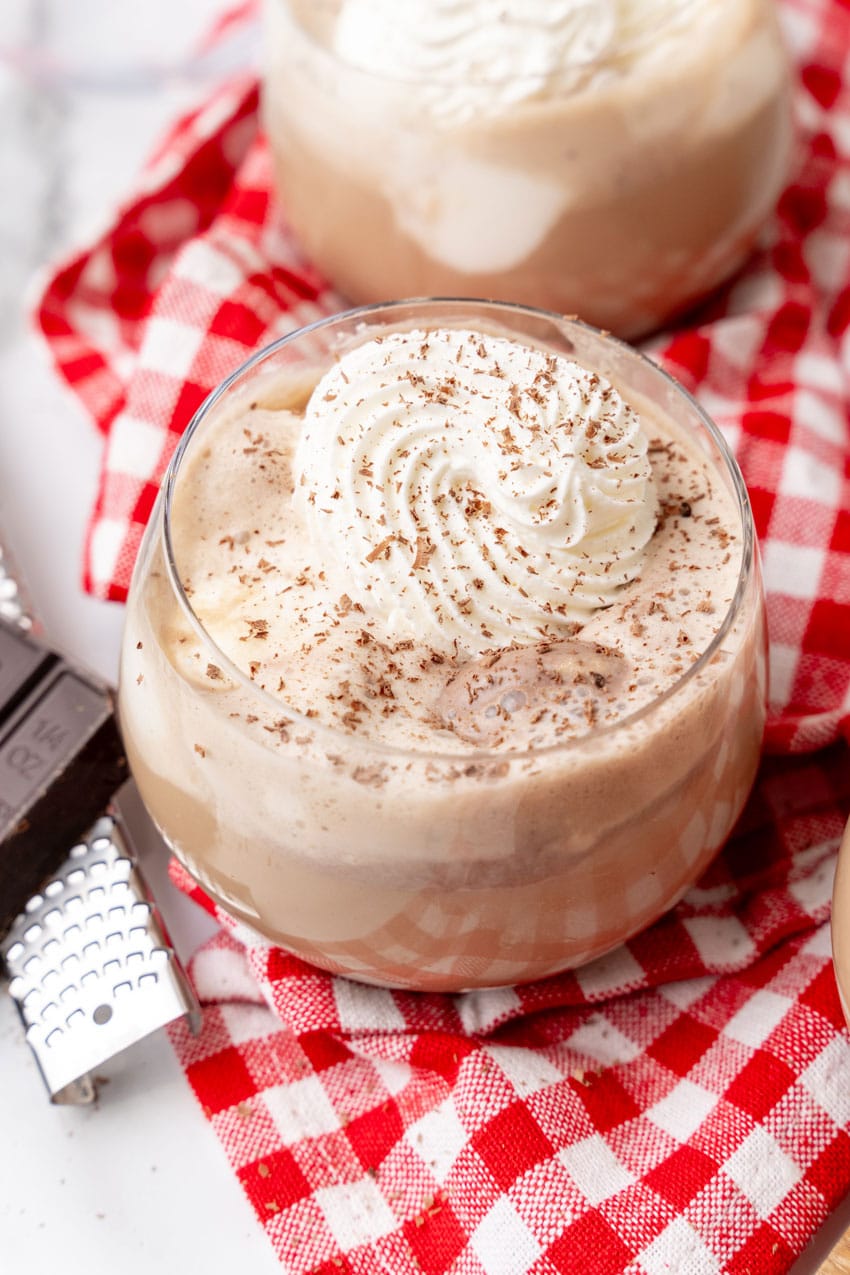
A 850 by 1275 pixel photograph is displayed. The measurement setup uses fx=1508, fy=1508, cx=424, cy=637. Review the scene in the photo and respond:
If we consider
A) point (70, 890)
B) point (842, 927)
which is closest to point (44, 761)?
point (70, 890)

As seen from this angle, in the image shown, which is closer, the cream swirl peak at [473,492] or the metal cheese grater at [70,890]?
the cream swirl peak at [473,492]

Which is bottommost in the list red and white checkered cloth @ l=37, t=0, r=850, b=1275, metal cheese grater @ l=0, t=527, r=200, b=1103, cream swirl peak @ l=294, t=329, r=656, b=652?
red and white checkered cloth @ l=37, t=0, r=850, b=1275

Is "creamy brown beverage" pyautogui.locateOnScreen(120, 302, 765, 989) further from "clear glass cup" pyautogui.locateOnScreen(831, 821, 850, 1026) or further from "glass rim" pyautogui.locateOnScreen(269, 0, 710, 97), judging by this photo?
"glass rim" pyautogui.locateOnScreen(269, 0, 710, 97)

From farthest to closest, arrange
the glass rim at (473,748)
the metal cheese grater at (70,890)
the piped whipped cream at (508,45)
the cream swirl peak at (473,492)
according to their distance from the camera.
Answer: the piped whipped cream at (508,45)
the metal cheese grater at (70,890)
the cream swirl peak at (473,492)
the glass rim at (473,748)

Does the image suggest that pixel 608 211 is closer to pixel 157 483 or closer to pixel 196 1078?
Result: pixel 157 483

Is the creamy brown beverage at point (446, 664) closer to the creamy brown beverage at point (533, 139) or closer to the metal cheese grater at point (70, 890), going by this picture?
the metal cheese grater at point (70, 890)

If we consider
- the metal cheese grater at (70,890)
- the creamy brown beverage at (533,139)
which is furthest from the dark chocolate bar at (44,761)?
the creamy brown beverage at (533,139)

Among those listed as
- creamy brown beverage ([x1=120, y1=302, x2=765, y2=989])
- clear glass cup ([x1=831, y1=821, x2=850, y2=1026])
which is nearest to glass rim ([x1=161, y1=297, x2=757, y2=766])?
creamy brown beverage ([x1=120, y1=302, x2=765, y2=989])
